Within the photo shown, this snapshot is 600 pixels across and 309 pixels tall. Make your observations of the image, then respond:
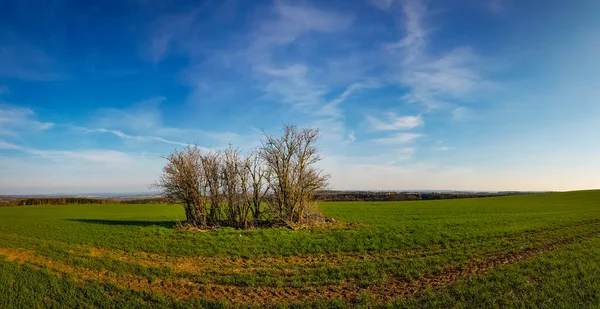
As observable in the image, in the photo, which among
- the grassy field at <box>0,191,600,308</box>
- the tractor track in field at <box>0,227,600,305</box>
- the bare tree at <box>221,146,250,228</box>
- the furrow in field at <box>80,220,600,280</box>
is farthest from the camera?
the bare tree at <box>221,146,250,228</box>

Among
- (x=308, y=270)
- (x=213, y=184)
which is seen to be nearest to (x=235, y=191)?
(x=213, y=184)

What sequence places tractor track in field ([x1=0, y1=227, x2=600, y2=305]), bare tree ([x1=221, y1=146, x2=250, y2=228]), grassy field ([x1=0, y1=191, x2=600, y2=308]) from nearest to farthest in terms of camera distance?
A: 1. grassy field ([x1=0, y1=191, x2=600, y2=308])
2. tractor track in field ([x1=0, y1=227, x2=600, y2=305])
3. bare tree ([x1=221, y1=146, x2=250, y2=228])

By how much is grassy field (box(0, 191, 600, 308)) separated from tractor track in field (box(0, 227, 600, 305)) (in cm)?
4

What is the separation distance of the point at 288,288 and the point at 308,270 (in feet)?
7.54

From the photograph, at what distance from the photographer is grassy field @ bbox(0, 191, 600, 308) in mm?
10133

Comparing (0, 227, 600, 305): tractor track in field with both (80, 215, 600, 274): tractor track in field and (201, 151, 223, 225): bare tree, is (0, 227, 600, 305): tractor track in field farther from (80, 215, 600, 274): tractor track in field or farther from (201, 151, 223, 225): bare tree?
(201, 151, 223, 225): bare tree

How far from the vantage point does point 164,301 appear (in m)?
10.2

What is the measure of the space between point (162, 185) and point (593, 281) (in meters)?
26.4

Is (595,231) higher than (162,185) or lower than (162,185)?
lower

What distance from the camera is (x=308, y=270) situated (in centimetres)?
1351

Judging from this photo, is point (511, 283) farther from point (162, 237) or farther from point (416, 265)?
point (162, 237)

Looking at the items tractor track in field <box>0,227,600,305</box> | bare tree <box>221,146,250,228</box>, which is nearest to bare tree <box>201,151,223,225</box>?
bare tree <box>221,146,250,228</box>

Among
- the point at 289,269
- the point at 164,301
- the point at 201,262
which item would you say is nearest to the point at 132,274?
the point at 201,262

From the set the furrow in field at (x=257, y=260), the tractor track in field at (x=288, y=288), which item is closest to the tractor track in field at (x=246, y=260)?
the furrow in field at (x=257, y=260)
